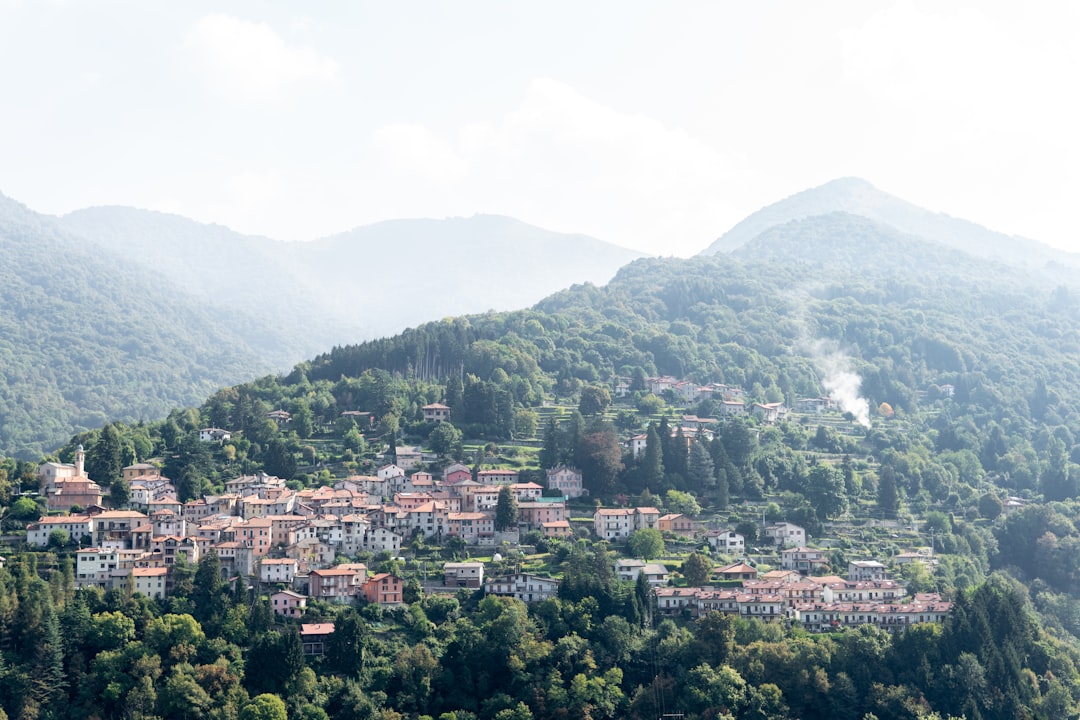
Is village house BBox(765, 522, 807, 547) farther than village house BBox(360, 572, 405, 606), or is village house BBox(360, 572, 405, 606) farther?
village house BBox(765, 522, 807, 547)

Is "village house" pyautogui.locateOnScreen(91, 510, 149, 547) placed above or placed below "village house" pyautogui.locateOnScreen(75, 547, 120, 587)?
above

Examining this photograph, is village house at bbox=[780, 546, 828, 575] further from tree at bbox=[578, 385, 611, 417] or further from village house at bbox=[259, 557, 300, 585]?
village house at bbox=[259, 557, 300, 585]

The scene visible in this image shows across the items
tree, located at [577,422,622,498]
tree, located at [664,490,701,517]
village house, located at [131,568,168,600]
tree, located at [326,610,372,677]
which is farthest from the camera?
tree, located at [577,422,622,498]

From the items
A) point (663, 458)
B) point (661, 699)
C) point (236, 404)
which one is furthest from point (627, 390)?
point (661, 699)

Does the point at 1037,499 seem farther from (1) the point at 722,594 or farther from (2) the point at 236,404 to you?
(2) the point at 236,404

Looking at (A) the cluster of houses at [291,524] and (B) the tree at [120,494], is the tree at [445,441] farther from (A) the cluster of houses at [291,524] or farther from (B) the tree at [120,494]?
(B) the tree at [120,494]

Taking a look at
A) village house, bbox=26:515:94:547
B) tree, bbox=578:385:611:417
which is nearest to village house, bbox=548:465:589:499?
tree, bbox=578:385:611:417
